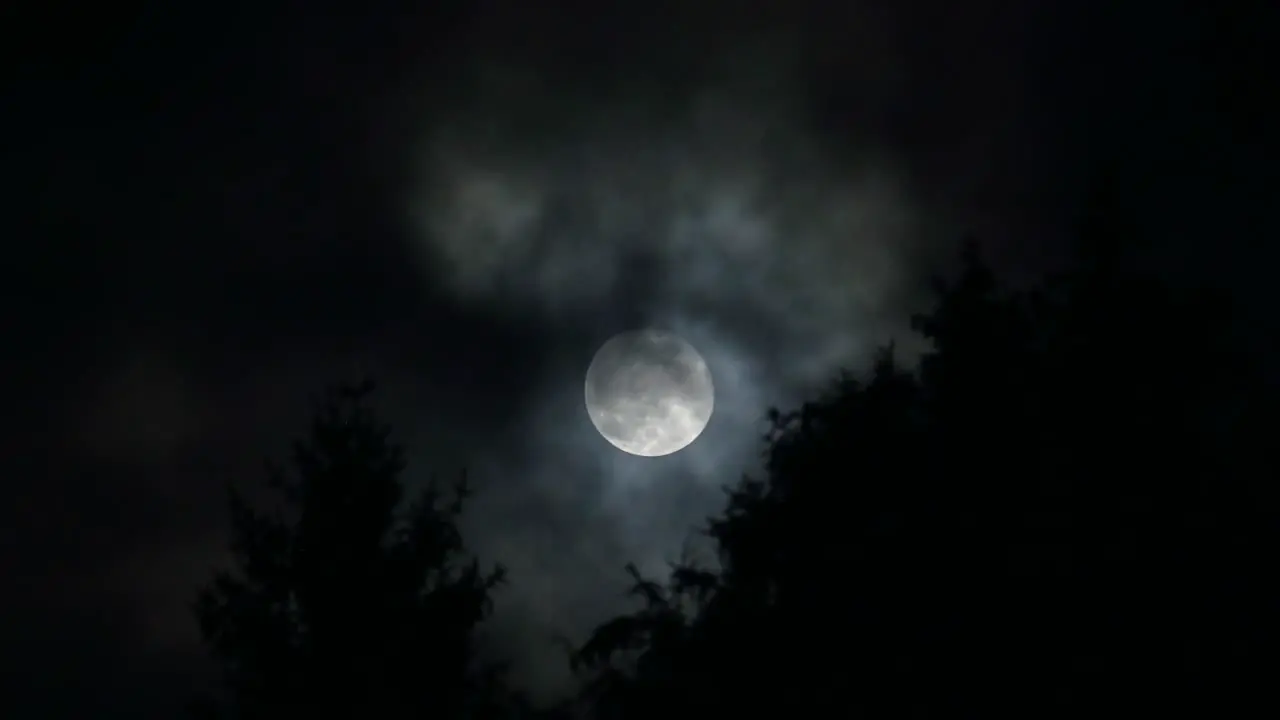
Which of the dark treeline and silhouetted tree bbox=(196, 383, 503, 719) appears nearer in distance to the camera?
the dark treeline

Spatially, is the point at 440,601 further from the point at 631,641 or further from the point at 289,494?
the point at 631,641

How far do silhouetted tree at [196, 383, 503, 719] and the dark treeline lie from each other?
13.3 feet

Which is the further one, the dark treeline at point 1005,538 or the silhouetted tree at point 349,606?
the silhouetted tree at point 349,606

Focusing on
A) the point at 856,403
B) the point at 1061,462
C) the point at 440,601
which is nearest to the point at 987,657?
the point at 1061,462

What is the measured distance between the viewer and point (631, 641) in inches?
624

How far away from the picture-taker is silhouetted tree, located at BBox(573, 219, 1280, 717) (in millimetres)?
12133

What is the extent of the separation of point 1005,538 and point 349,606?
10.4 meters

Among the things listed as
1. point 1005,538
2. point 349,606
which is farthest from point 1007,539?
point 349,606

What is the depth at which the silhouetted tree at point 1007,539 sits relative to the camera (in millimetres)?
12133

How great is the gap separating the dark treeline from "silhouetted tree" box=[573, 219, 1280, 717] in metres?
0.02

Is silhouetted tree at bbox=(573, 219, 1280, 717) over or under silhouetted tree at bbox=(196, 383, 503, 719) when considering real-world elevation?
under

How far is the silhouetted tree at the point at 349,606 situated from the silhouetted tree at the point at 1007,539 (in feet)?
13.5

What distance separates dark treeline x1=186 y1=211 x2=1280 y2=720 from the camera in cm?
1212

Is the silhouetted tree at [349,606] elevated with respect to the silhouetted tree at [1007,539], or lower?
elevated
